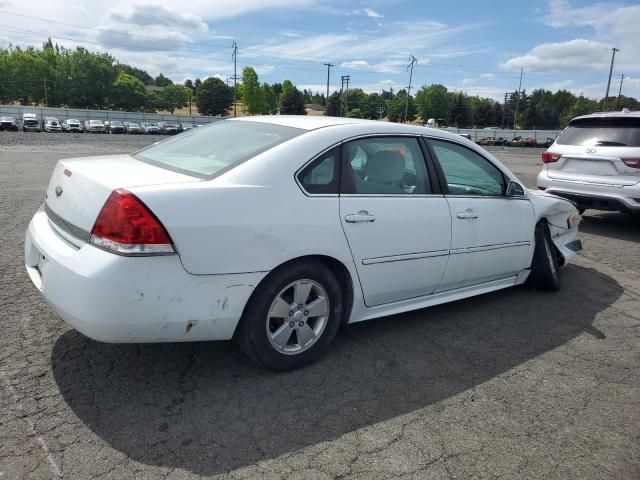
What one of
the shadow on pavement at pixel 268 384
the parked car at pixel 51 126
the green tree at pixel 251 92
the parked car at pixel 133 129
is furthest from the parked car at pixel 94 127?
the shadow on pavement at pixel 268 384

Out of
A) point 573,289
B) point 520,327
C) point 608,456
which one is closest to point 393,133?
point 520,327

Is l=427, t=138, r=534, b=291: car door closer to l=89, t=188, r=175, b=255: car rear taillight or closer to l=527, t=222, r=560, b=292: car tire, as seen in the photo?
l=527, t=222, r=560, b=292: car tire

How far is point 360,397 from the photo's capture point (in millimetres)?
2920

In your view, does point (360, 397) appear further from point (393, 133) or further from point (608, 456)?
point (393, 133)

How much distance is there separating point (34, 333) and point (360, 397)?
2247 mm

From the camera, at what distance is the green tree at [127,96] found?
103m

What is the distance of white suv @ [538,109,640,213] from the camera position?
734 cm

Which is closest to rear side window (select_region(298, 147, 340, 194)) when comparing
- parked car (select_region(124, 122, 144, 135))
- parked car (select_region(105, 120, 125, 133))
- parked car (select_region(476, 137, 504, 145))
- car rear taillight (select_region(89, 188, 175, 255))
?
car rear taillight (select_region(89, 188, 175, 255))

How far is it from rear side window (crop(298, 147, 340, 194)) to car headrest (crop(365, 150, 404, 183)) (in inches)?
12.1

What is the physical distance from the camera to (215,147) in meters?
3.41

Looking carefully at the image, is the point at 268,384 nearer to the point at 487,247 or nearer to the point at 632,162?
the point at 487,247

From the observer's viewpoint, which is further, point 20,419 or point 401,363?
point 401,363

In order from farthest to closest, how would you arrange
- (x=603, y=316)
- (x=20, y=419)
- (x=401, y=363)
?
(x=603, y=316), (x=401, y=363), (x=20, y=419)

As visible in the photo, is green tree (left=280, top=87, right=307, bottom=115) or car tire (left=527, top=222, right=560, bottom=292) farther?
green tree (left=280, top=87, right=307, bottom=115)
